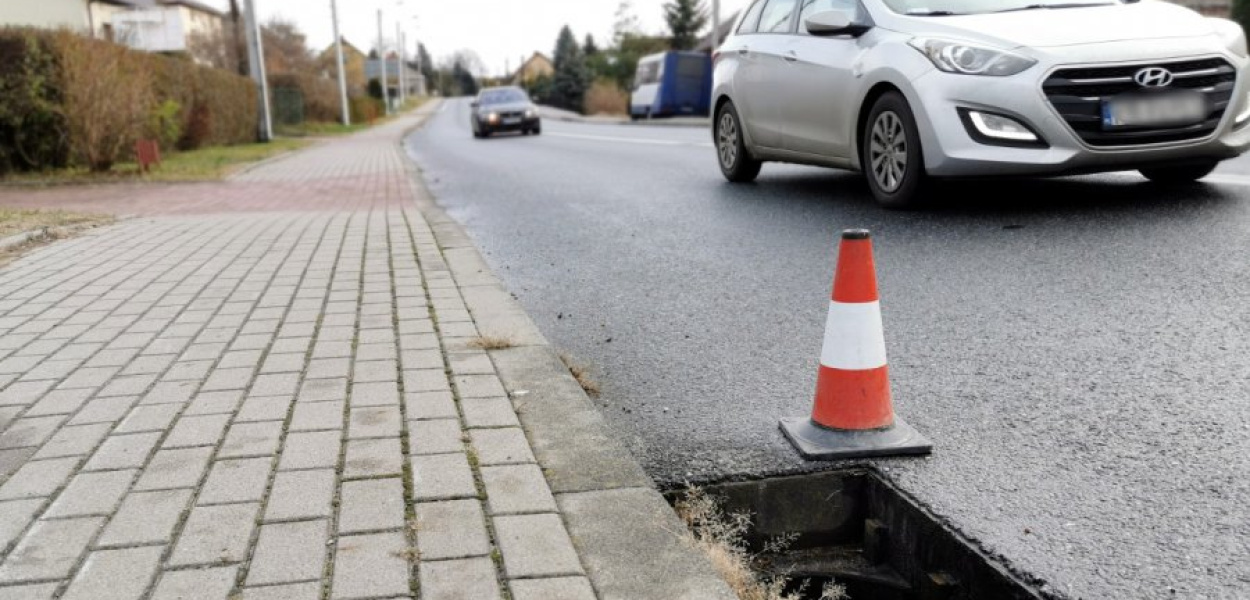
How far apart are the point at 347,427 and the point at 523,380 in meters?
0.69

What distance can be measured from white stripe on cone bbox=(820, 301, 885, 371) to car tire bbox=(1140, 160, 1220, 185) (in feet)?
16.1

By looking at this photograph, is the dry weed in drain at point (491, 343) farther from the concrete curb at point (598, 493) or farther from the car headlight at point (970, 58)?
the car headlight at point (970, 58)

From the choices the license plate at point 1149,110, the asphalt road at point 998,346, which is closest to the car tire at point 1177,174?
the asphalt road at point 998,346

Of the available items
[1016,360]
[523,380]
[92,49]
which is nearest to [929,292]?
[1016,360]

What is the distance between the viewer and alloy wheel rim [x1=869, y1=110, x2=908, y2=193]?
6.62 metres

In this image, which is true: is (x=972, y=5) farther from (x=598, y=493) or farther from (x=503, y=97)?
(x=503, y=97)

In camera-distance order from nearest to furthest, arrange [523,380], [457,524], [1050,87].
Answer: [457,524]
[523,380]
[1050,87]

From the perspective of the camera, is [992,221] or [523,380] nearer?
[523,380]

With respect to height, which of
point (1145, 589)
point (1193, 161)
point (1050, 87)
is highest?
point (1050, 87)

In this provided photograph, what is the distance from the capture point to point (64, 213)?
30.5 feet

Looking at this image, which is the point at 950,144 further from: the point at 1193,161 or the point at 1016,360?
the point at 1016,360

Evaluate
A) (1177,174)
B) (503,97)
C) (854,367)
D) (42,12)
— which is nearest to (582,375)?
(854,367)

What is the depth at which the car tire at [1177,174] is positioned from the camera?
6.75m

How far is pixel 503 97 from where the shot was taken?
3050 centimetres
